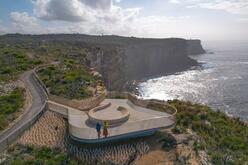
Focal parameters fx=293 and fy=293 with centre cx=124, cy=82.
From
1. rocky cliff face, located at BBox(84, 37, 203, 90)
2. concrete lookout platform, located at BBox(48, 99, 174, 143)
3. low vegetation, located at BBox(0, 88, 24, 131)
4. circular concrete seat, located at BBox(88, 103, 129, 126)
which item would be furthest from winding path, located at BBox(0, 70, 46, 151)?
rocky cliff face, located at BBox(84, 37, 203, 90)

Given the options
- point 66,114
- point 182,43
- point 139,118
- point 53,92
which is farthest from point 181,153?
point 182,43

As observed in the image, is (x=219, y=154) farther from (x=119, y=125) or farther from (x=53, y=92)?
(x=53, y=92)

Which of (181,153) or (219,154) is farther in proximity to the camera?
(219,154)

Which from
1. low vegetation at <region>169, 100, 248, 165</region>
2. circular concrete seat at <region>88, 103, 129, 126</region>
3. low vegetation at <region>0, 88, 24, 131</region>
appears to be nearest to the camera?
low vegetation at <region>169, 100, 248, 165</region>

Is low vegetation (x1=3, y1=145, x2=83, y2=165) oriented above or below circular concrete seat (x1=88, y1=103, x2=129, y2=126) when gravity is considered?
below

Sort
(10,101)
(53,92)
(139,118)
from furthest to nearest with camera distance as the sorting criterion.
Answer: (53,92) < (10,101) < (139,118)

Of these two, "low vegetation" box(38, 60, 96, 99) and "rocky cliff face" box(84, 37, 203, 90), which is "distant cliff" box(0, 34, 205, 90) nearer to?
"rocky cliff face" box(84, 37, 203, 90)

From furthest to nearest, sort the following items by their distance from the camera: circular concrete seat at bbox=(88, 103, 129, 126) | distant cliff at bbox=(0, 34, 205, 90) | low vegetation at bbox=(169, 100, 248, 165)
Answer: distant cliff at bbox=(0, 34, 205, 90)
circular concrete seat at bbox=(88, 103, 129, 126)
low vegetation at bbox=(169, 100, 248, 165)

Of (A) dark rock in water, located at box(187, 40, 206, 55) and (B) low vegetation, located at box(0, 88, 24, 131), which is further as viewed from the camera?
(A) dark rock in water, located at box(187, 40, 206, 55)
